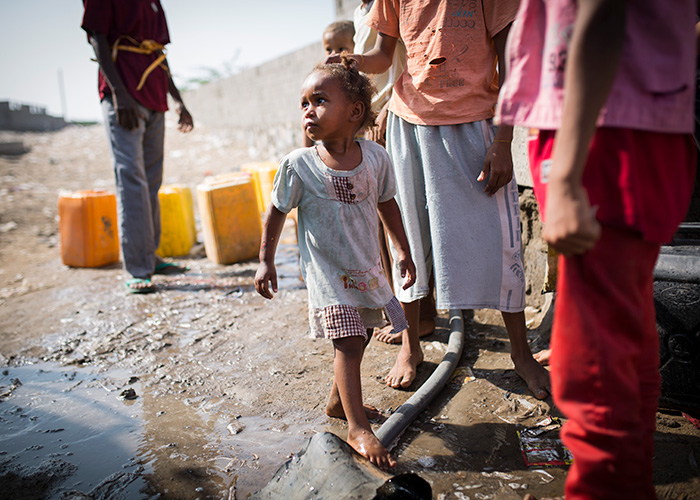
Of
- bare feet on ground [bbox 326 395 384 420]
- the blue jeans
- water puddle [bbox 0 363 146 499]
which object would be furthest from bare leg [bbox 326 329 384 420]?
the blue jeans

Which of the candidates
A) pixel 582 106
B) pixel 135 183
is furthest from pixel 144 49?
pixel 582 106

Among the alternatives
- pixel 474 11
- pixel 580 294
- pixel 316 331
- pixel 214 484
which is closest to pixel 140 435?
pixel 214 484

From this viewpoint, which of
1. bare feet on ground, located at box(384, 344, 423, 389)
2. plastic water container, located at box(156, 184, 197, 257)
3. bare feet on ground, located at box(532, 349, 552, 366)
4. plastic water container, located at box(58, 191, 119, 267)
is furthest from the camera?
plastic water container, located at box(156, 184, 197, 257)

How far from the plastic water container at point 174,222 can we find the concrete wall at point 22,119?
65.6 feet

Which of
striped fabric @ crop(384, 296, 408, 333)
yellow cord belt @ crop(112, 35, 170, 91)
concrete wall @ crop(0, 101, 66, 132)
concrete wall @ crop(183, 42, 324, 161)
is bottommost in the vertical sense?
striped fabric @ crop(384, 296, 408, 333)

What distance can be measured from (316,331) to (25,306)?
3.17 m

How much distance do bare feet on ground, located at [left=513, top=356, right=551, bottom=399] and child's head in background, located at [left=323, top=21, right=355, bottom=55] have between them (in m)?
2.32

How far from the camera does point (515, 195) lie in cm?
240

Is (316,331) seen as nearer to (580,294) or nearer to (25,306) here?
(580,294)

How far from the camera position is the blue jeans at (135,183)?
4.08 meters

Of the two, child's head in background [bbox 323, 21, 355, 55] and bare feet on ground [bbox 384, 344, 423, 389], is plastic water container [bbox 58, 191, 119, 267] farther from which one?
bare feet on ground [bbox 384, 344, 423, 389]

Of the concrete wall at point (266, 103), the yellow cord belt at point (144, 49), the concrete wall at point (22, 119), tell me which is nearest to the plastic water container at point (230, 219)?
the yellow cord belt at point (144, 49)

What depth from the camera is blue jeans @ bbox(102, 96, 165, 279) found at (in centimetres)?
408

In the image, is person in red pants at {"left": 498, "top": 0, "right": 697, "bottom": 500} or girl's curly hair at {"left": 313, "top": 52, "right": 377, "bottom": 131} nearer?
person in red pants at {"left": 498, "top": 0, "right": 697, "bottom": 500}
